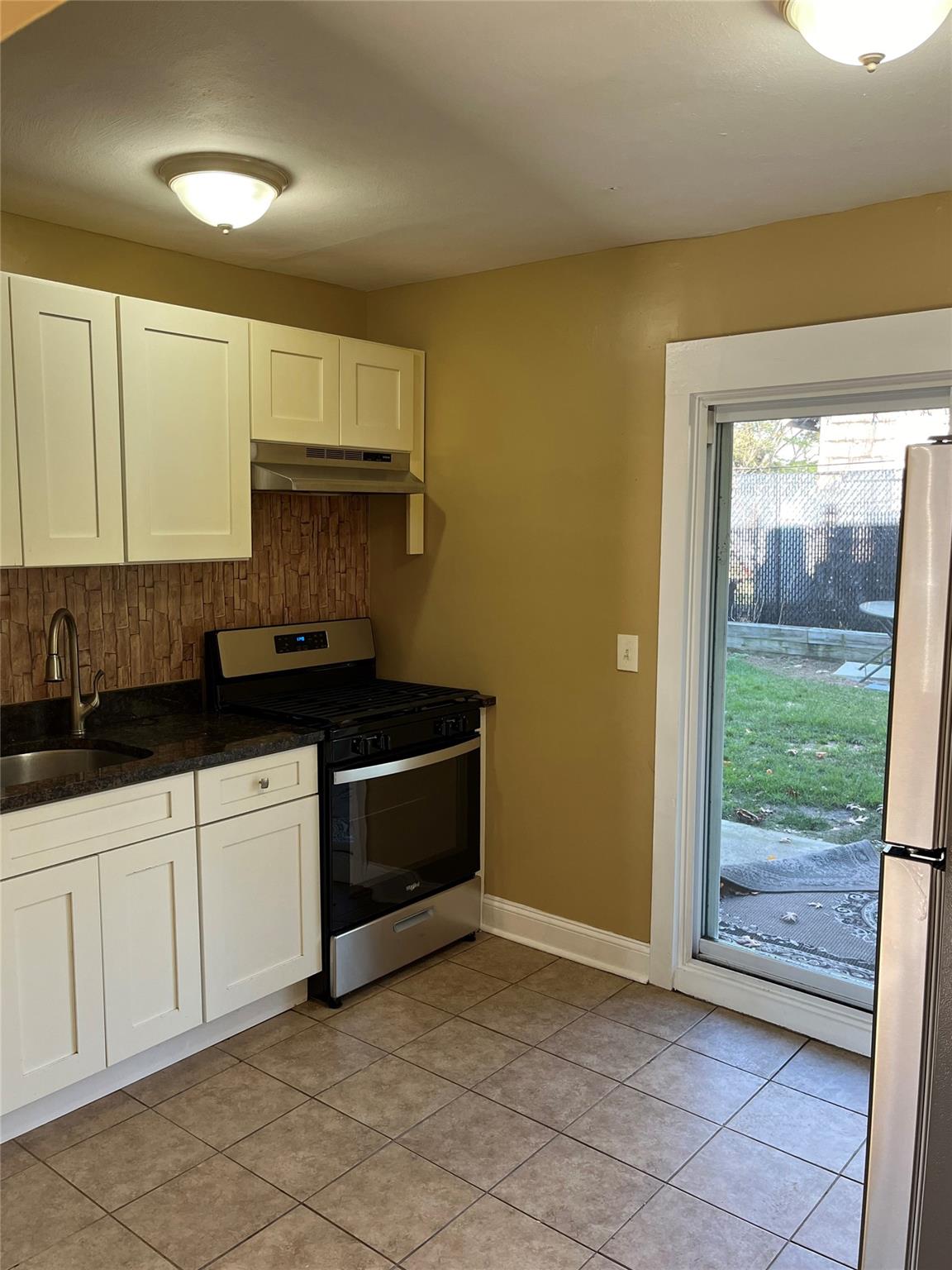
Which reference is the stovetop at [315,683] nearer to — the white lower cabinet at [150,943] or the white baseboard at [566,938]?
the white lower cabinet at [150,943]

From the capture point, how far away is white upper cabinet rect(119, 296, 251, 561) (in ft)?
9.24

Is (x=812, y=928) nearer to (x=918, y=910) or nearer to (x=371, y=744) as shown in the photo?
(x=371, y=744)

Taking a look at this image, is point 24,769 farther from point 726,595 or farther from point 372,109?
point 726,595

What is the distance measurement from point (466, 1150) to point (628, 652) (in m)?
1.56

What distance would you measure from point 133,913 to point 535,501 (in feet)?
6.05

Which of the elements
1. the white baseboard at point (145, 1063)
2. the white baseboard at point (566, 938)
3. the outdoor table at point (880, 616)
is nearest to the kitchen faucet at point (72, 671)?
the white baseboard at point (145, 1063)

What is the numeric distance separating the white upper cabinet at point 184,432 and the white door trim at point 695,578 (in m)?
1.34

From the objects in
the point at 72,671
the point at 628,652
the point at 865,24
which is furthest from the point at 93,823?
the point at 865,24

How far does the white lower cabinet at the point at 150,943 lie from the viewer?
258 cm

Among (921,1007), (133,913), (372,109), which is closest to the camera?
(921,1007)

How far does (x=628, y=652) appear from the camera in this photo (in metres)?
3.30

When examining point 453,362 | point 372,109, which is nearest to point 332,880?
point 453,362

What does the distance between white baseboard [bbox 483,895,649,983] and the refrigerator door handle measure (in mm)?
2356

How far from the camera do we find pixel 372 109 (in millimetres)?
2098
